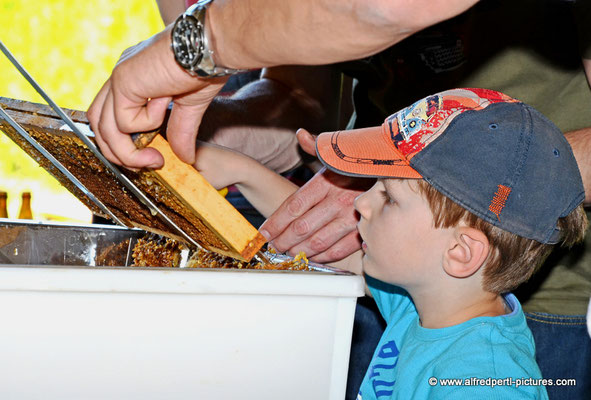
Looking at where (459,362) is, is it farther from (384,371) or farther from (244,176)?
(244,176)

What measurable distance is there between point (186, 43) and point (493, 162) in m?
0.48

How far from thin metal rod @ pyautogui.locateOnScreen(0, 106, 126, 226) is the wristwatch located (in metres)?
0.34

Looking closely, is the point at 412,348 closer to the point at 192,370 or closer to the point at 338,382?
the point at 338,382

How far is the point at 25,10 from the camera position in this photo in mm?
4039

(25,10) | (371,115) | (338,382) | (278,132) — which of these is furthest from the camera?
(25,10)

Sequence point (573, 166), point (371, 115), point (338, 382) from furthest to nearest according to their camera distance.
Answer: point (371, 115), point (573, 166), point (338, 382)

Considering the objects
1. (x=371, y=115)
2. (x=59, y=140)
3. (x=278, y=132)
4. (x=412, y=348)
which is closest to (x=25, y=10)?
(x=278, y=132)

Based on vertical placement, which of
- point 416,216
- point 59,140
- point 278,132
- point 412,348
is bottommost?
point 412,348

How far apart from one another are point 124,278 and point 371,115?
93 cm

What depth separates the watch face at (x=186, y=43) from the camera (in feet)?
2.74

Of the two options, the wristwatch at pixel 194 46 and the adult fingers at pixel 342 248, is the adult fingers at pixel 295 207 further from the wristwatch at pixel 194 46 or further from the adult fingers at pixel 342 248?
the wristwatch at pixel 194 46

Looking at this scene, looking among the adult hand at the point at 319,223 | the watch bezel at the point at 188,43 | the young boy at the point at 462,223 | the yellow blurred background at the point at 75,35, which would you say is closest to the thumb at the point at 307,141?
the adult hand at the point at 319,223

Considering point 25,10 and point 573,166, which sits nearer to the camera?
point 573,166

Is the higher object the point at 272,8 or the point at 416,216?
the point at 272,8
